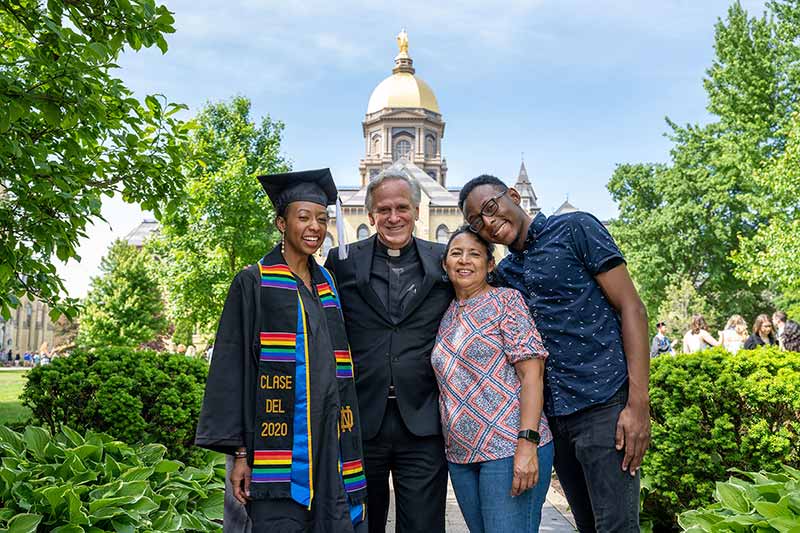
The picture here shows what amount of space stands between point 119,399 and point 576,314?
4091 millimetres

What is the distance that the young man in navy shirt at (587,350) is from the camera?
310 cm

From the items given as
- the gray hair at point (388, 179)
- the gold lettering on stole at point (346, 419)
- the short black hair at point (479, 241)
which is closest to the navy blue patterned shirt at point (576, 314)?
the short black hair at point (479, 241)

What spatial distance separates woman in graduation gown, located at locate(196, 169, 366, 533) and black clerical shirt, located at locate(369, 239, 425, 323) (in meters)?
0.40

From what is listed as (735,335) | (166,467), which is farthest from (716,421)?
(735,335)

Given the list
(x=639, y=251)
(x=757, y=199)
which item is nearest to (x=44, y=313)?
(x=639, y=251)

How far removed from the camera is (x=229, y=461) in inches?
126

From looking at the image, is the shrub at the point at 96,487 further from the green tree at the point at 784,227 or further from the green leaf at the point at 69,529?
the green tree at the point at 784,227

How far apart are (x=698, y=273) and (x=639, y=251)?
349 centimetres

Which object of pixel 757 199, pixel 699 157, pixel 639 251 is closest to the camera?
pixel 757 199

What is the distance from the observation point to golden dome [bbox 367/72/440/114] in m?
85.0

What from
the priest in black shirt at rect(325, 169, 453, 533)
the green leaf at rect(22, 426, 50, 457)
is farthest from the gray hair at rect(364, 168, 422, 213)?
the green leaf at rect(22, 426, 50, 457)

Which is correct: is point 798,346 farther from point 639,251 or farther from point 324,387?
point 639,251

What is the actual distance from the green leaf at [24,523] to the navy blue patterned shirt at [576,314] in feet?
9.47

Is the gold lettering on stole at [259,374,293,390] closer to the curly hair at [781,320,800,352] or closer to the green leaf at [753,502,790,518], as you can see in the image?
the green leaf at [753,502,790,518]
